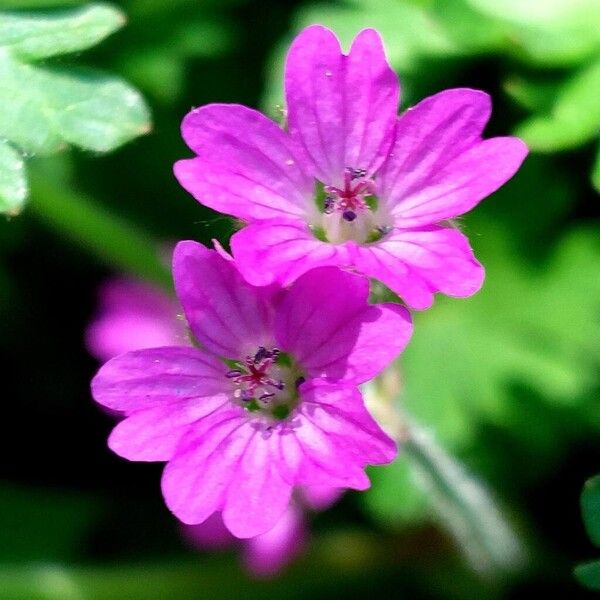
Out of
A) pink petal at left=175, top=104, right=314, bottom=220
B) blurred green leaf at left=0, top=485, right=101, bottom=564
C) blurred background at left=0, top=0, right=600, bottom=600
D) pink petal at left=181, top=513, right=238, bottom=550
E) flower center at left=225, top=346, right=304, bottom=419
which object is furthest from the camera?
blurred green leaf at left=0, top=485, right=101, bottom=564

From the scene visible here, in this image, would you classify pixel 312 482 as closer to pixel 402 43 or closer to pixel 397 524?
pixel 397 524

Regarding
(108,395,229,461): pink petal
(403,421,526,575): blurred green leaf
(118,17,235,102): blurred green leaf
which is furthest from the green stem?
(108,395,229,461): pink petal

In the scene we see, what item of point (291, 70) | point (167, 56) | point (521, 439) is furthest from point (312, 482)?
point (167, 56)

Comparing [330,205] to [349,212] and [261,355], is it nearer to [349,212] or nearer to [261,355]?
[349,212]

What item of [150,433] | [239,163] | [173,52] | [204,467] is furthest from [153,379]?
[173,52]

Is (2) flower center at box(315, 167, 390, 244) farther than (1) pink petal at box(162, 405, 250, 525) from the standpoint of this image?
Yes

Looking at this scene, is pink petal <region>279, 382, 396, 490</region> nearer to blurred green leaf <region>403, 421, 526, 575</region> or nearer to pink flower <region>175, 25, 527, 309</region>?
pink flower <region>175, 25, 527, 309</region>
